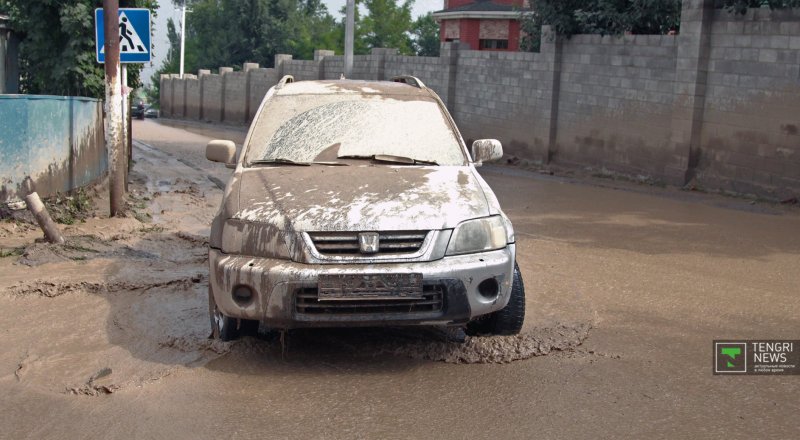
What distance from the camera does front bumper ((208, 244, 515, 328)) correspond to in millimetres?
5199

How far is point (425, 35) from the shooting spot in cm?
5638

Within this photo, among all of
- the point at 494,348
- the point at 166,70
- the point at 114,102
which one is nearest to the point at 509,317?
the point at 494,348

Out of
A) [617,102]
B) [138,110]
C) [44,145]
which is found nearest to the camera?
[44,145]

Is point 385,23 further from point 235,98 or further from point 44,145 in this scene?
point 44,145

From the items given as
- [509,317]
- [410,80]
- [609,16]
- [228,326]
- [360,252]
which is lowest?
[228,326]

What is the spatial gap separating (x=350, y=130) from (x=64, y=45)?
1209 cm

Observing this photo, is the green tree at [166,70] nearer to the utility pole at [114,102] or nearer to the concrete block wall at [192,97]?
the concrete block wall at [192,97]

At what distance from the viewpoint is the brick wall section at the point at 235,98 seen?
42812 mm

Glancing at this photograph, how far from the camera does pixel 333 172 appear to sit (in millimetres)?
6090

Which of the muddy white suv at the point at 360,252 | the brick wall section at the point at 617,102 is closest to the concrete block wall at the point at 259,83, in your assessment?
the brick wall section at the point at 617,102

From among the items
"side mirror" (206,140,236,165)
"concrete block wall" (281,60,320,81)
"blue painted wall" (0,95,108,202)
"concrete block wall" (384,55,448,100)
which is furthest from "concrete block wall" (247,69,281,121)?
"side mirror" (206,140,236,165)

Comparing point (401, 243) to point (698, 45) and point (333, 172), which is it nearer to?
point (333, 172)

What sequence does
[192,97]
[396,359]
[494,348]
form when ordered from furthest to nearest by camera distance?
[192,97] → [494,348] → [396,359]

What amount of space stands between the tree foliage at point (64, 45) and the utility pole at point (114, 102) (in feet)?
19.2
